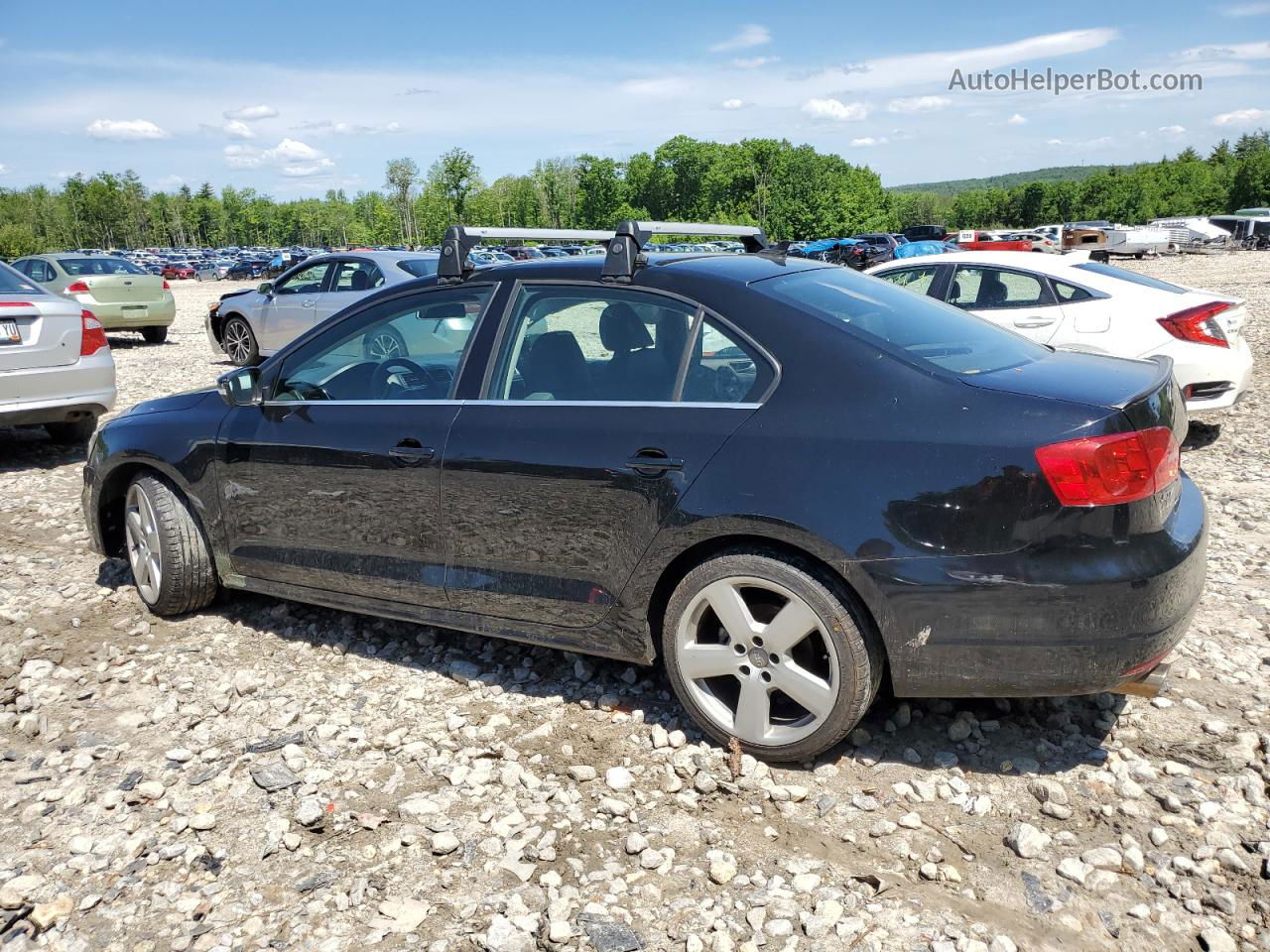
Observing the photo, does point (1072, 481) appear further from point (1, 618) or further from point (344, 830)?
point (1, 618)

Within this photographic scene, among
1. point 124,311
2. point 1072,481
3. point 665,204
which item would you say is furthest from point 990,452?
point 665,204

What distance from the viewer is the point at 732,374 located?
329 centimetres

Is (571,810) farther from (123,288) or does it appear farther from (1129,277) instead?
(123,288)

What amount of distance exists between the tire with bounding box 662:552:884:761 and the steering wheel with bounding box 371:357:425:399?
5.07 ft

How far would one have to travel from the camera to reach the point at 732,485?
10.3 feet

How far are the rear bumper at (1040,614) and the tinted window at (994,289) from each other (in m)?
5.51

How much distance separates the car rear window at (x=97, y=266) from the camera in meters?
17.4

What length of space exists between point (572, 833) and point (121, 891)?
4.22ft

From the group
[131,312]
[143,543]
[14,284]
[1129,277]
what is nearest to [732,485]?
[143,543]

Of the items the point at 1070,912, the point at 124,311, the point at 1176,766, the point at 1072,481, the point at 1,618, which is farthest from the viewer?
the point at 124,311

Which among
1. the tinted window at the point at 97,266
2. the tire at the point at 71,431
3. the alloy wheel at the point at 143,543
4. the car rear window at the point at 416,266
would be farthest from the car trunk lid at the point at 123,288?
the alloy wheel at the point at 143,543

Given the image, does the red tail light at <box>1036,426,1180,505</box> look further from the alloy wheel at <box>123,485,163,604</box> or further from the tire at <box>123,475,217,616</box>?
the alloy wheel at <box>123,485,163,604</box>

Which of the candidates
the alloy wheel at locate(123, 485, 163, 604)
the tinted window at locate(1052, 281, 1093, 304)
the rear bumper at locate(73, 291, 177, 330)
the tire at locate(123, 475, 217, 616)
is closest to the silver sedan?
the rear bumper at locate(73, 291, 177, 330)

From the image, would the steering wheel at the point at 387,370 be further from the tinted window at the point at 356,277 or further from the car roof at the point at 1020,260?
the tinted window at the point at 356,277
